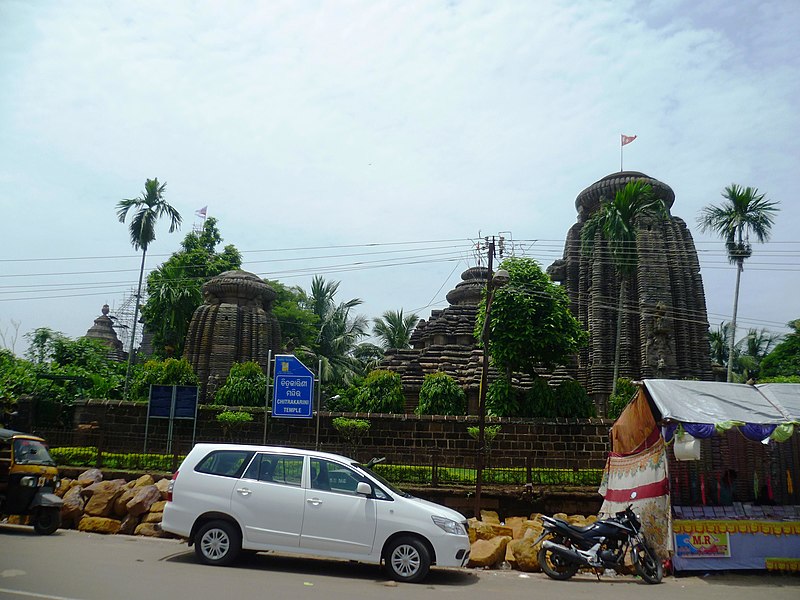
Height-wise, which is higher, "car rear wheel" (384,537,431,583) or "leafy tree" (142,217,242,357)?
"leafy tree" (142,217,242,357)

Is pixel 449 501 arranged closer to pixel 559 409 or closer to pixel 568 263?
pixel 559 409

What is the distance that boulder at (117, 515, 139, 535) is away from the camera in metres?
11.1

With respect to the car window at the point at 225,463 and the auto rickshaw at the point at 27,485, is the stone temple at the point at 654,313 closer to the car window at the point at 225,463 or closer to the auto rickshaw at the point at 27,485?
the car window at the point at 225,463

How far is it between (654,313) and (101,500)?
24.2 metres

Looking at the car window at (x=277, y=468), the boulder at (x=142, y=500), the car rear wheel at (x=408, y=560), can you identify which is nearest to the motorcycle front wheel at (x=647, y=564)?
the car rear wheel at (x=408, y=560)

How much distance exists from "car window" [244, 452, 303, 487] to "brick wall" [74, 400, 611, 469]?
7.64 metres

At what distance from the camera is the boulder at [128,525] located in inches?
436

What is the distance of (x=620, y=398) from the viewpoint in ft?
70.2

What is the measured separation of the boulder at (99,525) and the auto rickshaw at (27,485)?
0.63m

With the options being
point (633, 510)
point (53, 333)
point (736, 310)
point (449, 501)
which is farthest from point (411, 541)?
point (53, 333)

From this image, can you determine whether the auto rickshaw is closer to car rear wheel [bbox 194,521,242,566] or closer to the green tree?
car rear wheel [bbox 194,521,242,566]

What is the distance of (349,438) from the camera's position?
55.9ft

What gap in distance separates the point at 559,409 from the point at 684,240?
16498mm

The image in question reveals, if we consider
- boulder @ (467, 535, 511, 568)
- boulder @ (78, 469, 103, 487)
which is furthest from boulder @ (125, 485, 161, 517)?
boulder @ (467, 535, 511, 568)
